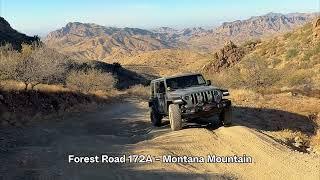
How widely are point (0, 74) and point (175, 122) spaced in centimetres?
Result: 2162

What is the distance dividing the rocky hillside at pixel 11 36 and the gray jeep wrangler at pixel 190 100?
6114 cm

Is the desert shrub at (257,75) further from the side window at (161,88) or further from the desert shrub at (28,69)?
the side window at (161,88)

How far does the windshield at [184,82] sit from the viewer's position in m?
18.3

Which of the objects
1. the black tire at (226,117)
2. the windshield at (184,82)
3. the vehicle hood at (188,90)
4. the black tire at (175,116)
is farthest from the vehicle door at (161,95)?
the black tire at (226,117)

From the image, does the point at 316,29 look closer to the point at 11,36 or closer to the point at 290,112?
the point at 11,36

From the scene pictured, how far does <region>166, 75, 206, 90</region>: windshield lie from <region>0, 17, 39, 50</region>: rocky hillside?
6105 centimetres

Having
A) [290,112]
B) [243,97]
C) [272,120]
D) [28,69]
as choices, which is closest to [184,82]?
[272,120]

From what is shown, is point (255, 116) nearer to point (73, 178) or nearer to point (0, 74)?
point (73, 178)

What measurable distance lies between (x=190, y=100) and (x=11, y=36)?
2789 inches

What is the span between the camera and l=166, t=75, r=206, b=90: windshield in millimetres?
18328

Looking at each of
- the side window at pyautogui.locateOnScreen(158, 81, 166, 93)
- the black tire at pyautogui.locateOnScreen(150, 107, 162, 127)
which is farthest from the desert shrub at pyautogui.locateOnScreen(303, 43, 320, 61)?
the side window at pyautogui.locateOnScreen(158, 81, 166, 93)

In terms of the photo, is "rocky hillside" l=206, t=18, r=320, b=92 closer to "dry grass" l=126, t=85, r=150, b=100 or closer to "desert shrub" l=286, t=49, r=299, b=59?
"desert shrub" l=286, t=49, r=299, b=59

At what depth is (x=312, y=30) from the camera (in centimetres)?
8488

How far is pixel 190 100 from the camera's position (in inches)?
664
